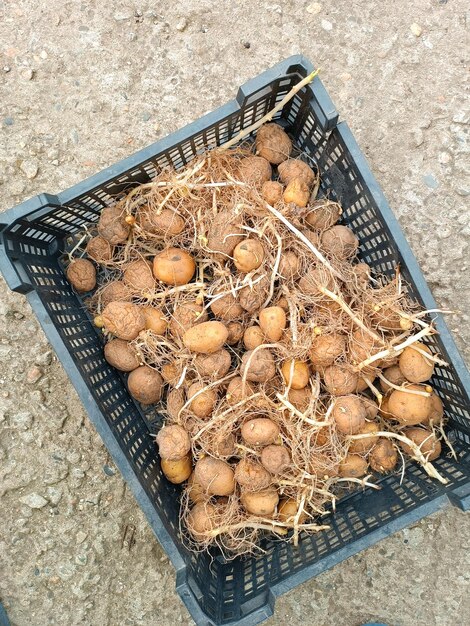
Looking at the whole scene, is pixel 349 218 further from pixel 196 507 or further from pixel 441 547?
pixel 441 547

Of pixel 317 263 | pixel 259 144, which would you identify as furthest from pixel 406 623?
pixel 259 144

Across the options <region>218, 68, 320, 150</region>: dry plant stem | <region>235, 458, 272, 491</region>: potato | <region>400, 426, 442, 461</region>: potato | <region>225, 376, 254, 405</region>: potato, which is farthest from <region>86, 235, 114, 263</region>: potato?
<region>400, 426, 442, 461</region>: potato

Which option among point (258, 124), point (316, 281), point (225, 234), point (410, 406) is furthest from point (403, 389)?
point (258, 124)

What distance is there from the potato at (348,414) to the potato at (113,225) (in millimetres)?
883

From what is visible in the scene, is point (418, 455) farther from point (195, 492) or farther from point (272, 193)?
point (272, 193)

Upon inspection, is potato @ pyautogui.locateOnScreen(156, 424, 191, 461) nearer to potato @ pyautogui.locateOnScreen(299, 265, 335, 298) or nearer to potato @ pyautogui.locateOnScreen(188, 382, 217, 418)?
potato @ pyautogui.locateOnScreen(188, 382, 217, 418)

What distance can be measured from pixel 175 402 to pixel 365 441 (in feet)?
2.01

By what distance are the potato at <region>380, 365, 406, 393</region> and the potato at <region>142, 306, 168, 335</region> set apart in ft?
2.45

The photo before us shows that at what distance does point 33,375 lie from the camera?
81.4 inches

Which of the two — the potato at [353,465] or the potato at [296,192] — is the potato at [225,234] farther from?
the potato at [353,465]

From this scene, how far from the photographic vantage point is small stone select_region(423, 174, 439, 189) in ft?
7.02

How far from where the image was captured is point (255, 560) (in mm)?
1793

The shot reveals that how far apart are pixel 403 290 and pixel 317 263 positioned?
0.95 feet

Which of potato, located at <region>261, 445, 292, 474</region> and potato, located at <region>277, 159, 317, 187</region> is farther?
potato, located at <region>277, 159, 317, 187</region>
